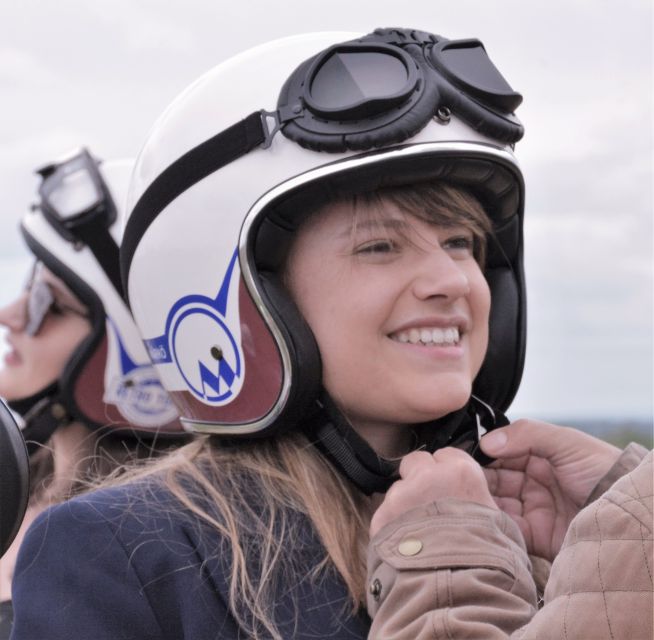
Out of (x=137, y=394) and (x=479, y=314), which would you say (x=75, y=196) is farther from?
(x=479, y=314)

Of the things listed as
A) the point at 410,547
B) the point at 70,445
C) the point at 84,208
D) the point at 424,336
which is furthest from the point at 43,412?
the point at 410,547

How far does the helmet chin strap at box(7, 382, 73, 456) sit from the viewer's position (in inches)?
159

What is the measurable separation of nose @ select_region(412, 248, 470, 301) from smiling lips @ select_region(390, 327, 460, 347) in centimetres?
6

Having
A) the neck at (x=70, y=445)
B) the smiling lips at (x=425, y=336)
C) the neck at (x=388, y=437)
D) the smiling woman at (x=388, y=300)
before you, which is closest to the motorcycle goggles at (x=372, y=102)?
the smiling woman at (x=388, y=300)

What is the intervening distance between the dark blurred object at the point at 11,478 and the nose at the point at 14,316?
2650 mm

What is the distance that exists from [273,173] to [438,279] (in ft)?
1.29

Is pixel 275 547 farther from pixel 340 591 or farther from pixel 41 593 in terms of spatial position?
pixel 41 593

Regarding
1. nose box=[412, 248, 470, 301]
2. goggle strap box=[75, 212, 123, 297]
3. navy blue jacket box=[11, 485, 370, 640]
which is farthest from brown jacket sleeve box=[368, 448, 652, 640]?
goggle strap box=[75, 212, 123, 297]

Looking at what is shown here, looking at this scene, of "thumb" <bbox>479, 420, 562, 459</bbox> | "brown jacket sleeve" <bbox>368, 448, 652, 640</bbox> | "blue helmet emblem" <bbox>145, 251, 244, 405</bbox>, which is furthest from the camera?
"thumb" <bbox>479, 420, 562, 459</bbox>

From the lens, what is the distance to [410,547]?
1.93 m

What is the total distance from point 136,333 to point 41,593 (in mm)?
1880

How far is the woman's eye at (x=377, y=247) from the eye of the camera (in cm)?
237

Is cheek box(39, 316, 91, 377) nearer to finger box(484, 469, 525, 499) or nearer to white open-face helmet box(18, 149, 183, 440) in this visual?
white open-face helmet box(18, 149, 183, 440)

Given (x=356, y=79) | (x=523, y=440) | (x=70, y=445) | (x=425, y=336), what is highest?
(x=356, y=79)
